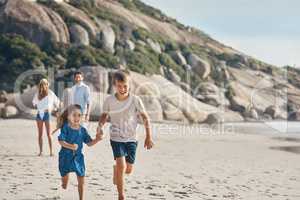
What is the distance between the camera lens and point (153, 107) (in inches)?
1165

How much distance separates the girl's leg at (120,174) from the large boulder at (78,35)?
3752cm

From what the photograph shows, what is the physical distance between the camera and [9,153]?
1007cm

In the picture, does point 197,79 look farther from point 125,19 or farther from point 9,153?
point 9,153

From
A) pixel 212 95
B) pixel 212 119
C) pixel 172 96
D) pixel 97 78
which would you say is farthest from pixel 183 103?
pixel 212 95

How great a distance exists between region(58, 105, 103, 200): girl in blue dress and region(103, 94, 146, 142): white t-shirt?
24 centimetres

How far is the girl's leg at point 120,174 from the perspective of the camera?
580cm

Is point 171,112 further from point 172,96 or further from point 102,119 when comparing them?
point 102,119

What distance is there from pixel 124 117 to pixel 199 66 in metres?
51.8

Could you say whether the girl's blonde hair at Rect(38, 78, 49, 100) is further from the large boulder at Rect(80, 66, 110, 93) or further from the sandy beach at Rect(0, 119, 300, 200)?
the large boulder at Rect(80, 66, 110, 93)

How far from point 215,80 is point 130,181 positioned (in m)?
53.1

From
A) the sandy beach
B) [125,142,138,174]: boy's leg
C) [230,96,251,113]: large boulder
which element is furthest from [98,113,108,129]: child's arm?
[230,96,251,113]: large boulder

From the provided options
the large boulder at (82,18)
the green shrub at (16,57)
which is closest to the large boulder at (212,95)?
the large boulder at (82,18)

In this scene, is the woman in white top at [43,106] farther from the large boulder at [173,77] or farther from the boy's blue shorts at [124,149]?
the large boulder at [173,77]

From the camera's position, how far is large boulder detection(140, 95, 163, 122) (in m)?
29.1
